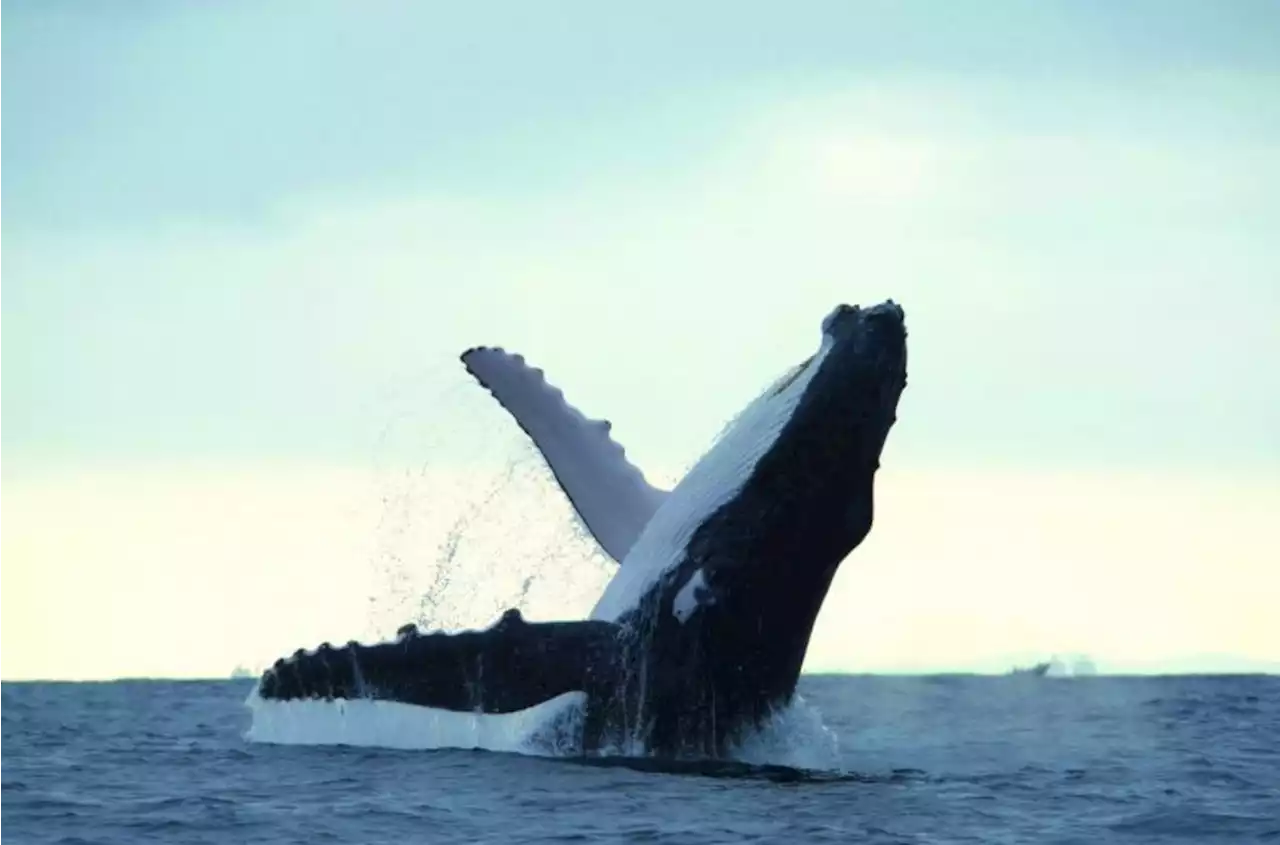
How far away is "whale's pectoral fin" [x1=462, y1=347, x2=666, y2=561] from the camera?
43.5 feet

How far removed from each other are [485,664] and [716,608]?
1.43 metres

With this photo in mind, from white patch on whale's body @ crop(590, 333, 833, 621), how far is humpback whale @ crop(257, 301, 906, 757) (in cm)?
1

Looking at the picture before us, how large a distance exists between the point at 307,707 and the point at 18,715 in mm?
18876

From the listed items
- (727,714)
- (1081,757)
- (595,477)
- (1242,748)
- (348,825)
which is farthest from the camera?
(1242,748)

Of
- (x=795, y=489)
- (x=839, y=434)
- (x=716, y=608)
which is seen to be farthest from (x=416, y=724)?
(x=839, y=434)

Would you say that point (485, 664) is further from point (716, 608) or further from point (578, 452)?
point (578, 452)

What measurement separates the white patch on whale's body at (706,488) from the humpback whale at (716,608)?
0.04ft

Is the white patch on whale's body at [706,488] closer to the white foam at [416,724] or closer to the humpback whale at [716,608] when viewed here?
the humpback whale at [716,608]

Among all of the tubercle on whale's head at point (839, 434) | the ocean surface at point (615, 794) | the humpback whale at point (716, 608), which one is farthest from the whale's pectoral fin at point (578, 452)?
the ocean surface at point (615, 794)

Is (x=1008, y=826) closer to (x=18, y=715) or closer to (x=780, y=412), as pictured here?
(x=780, y=412)

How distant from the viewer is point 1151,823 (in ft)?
40.1

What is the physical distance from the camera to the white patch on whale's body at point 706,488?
1215 centimetres

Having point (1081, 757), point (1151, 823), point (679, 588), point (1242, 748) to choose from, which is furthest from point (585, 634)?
point (1242, 748)

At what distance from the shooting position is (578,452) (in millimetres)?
13398
